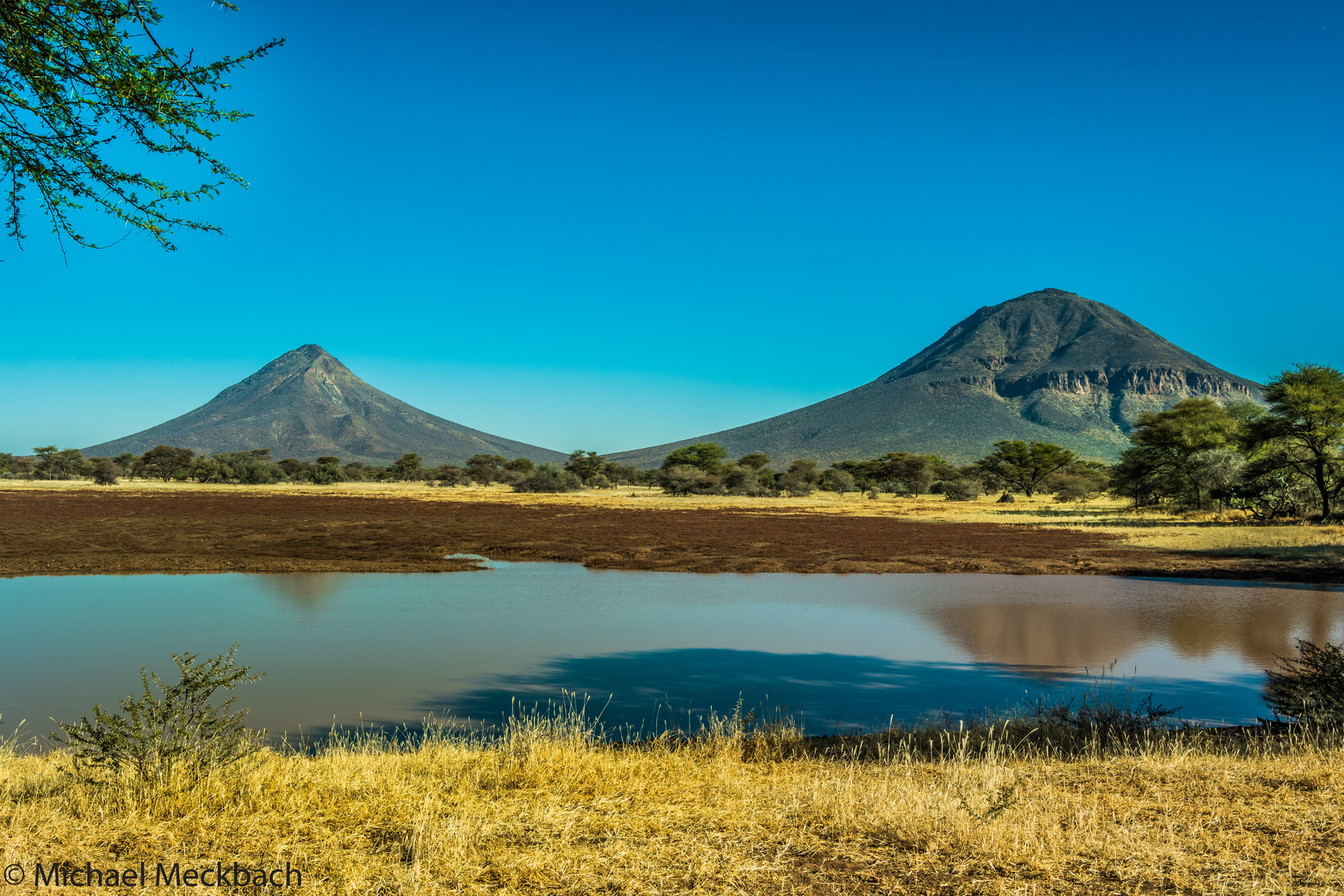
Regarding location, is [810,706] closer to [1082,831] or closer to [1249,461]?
[1082,831]

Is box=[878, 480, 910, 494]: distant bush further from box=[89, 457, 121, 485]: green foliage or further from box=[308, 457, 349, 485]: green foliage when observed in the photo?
box=[89, 457, 121, 485]: green foliage

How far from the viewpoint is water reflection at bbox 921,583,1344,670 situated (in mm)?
12047

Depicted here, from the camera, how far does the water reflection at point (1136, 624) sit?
12.0 metres

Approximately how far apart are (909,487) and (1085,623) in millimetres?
76383

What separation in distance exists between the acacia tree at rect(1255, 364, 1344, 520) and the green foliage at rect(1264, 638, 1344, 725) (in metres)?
33.1

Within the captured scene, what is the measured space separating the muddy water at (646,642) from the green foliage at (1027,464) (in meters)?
67.6

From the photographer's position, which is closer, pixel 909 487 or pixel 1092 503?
pixel 1092 503

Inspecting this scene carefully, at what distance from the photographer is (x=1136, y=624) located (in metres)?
14.3

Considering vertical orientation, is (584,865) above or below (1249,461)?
below

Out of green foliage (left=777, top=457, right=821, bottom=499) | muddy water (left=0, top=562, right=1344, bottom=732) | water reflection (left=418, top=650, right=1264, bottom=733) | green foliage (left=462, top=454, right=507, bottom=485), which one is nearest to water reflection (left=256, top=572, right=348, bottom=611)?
muddy water (left=0, top=562, right=1344, bottom=732)

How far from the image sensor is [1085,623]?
47.3ft

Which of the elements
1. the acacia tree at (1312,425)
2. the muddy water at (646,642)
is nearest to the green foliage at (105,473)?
the muddy water at (646,642)

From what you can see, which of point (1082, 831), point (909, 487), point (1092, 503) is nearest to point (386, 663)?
point (1082, 831)

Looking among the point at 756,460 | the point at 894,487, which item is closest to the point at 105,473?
the point at 756,460
